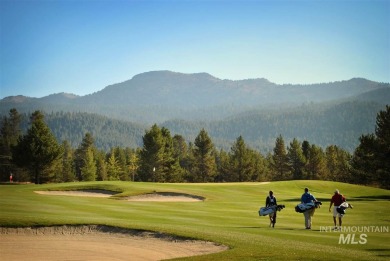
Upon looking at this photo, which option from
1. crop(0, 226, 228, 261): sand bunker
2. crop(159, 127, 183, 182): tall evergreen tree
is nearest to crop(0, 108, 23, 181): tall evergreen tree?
crop(159, 127, 183, 182): tall evergreen tree

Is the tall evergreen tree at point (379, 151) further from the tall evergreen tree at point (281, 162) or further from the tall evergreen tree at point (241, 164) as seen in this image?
the tall evergreen tree at point (281, 162)

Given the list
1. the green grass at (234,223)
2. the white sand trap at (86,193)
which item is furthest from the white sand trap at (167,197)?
the white sand trap at (86,193)

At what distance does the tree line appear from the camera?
6762 centimetres

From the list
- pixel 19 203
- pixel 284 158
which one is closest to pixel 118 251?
pixel 19 203

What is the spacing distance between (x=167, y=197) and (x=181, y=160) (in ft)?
275

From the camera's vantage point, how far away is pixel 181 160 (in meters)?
127

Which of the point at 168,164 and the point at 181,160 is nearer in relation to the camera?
the point at 168,164

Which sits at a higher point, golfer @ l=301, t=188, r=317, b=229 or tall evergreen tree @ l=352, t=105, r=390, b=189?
tall evergreen tree @ l=352, t=105, r=390, b=189

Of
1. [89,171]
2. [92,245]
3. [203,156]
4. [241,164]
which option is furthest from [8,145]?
[92,245]

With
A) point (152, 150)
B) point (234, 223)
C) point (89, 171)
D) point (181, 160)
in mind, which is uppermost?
point (152, 150)

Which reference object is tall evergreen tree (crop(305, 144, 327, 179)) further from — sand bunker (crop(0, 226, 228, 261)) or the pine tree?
sand bunker (crop(0, 226, 228, 261))

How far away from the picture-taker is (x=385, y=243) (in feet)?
61.1

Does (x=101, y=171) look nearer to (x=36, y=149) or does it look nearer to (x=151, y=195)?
A: (x=36, y=149)

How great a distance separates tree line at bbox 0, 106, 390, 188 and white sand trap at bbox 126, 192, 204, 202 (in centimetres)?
3272
